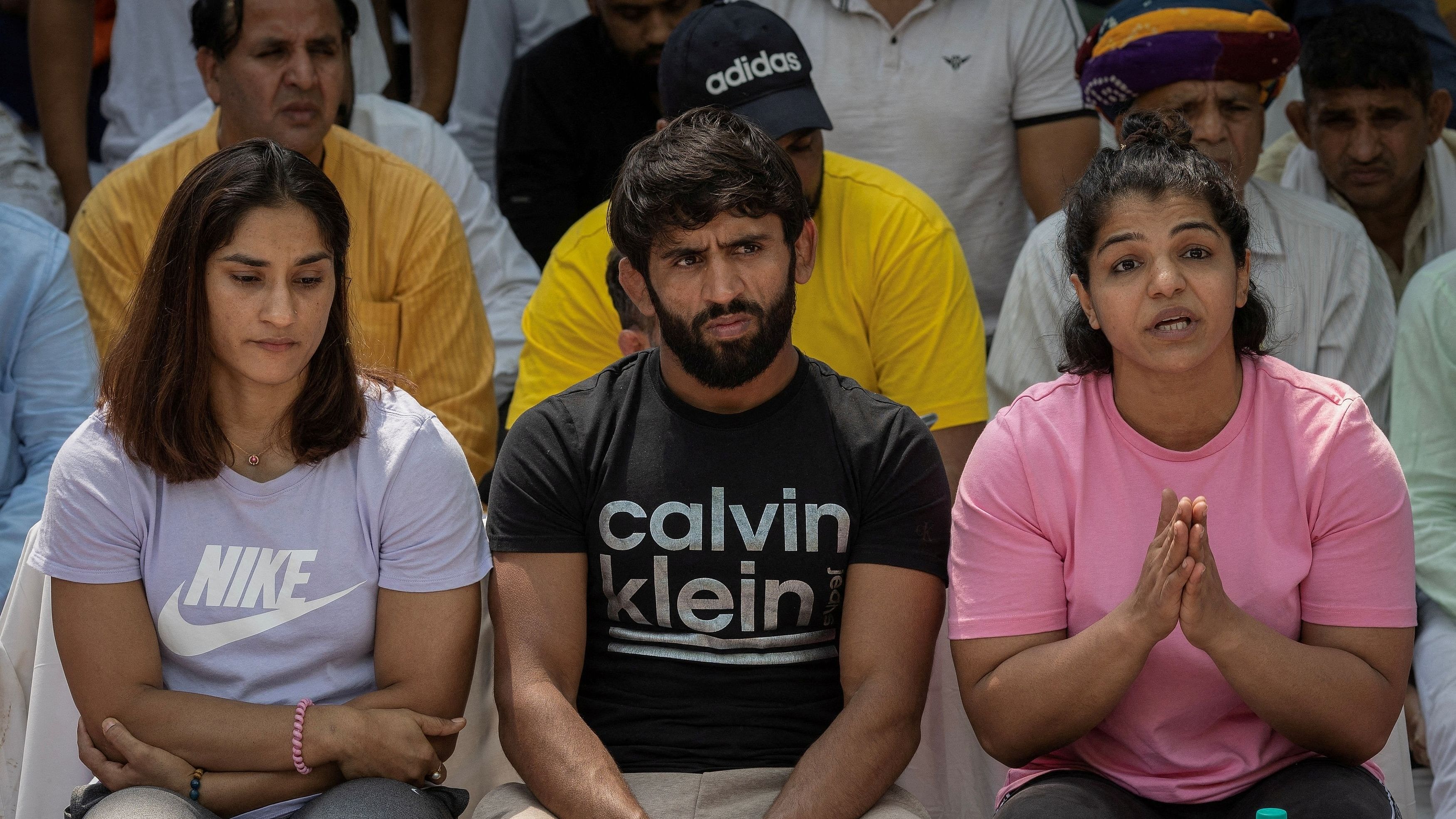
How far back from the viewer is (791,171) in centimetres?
262

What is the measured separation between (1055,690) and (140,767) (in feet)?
4.57

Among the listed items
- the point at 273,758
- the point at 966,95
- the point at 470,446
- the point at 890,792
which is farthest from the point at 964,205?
the point at 273,758

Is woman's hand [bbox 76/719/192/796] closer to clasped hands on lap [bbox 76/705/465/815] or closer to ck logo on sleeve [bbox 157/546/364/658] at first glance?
clasped hands on lap [bbox 76/705/465/815]

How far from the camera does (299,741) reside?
91.4 inches

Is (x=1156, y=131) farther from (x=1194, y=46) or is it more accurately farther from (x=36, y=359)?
(x=36, y=359)

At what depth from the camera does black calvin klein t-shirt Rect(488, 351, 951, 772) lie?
96.7 inches

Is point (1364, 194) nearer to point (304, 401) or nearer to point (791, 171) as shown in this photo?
point (791, 171)

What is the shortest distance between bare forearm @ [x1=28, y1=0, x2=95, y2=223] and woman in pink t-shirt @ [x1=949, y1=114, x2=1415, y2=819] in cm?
318

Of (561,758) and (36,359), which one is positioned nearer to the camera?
(561,758)

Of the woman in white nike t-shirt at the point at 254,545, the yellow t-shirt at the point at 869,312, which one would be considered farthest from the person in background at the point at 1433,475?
the woman in white nike t-shirt at the point at 254,545

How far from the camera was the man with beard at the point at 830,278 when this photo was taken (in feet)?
11.0

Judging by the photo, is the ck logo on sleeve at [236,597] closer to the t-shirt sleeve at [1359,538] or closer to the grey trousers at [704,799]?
the grey trousers at [704,799]

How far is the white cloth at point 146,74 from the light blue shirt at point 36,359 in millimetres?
1395

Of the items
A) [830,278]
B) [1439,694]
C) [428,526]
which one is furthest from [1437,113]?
[428,526]
